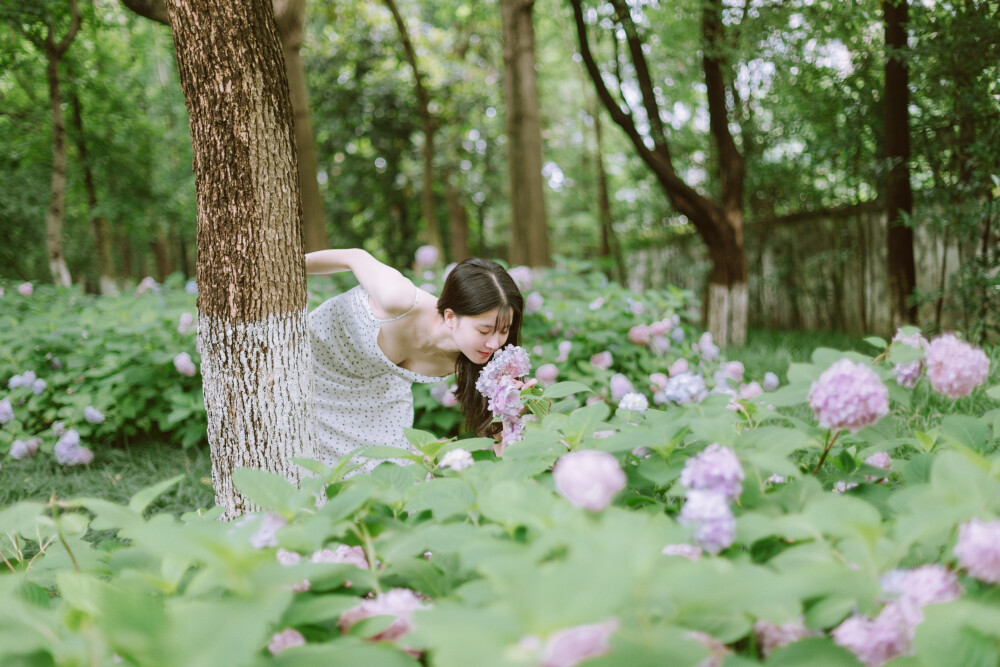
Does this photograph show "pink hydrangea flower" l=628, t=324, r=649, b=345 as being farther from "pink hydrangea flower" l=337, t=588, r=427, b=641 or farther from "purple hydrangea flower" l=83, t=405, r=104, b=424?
"pink hydrangea flower" l=337, t=588, r=427, b=641

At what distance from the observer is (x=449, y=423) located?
11.7ft

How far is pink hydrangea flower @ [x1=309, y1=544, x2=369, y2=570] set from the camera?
3.23 ft

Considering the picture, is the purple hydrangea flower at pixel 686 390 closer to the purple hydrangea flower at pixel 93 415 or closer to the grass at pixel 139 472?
the grass at pixel 139 472

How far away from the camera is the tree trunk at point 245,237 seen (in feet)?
5.41

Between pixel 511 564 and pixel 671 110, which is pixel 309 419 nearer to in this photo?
pixel 511 564

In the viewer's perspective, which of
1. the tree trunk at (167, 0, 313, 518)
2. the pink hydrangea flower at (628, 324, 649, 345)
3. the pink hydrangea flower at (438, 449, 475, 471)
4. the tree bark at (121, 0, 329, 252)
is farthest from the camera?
the tree bark at (121, 0, 329, 252)

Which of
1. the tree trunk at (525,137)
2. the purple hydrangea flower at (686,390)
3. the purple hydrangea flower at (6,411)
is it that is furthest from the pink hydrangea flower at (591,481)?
the tree trunk at (525,137)

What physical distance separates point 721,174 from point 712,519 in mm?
5735

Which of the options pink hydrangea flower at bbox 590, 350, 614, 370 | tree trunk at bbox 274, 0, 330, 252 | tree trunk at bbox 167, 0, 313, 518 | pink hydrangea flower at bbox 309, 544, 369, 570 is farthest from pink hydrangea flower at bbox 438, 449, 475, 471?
tree trunk at bbox 274, 0, 330, 252

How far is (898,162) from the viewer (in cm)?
450

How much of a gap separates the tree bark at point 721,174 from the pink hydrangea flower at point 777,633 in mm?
5235

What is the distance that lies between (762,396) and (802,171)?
23.6ft

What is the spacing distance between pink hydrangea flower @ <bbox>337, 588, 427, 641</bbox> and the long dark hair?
1394mm

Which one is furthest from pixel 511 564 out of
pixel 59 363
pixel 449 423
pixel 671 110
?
pixel 671 110
